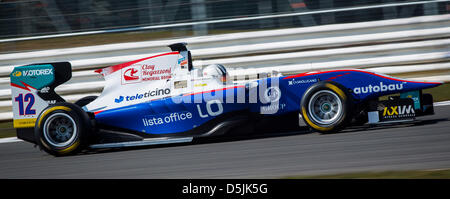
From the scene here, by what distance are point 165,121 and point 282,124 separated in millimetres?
1478

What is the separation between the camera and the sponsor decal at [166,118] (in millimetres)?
6121

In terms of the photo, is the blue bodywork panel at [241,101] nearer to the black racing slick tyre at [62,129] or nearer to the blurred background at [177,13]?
the black racing slick tyre at [62,129]

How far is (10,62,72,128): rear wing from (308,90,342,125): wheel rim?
325 centimetres

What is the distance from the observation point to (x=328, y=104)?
19.1ft

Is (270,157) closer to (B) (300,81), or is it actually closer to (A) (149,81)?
(B) (300,81)

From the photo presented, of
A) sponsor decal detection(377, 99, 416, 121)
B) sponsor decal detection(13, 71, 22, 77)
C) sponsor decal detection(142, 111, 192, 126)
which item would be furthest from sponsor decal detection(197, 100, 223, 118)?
sponsor decal detection(13, 71, 22, 77)

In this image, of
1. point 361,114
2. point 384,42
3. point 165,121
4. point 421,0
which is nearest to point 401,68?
point 384,42

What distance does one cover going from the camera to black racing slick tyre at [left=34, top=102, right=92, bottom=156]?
241 inches

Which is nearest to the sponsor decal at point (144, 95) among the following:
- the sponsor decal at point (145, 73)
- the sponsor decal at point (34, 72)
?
the sponsor decal at point (145, 73)

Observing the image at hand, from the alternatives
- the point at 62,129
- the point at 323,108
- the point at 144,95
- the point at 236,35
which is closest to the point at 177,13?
the point at 236,35

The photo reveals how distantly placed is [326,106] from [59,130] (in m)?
3.37
